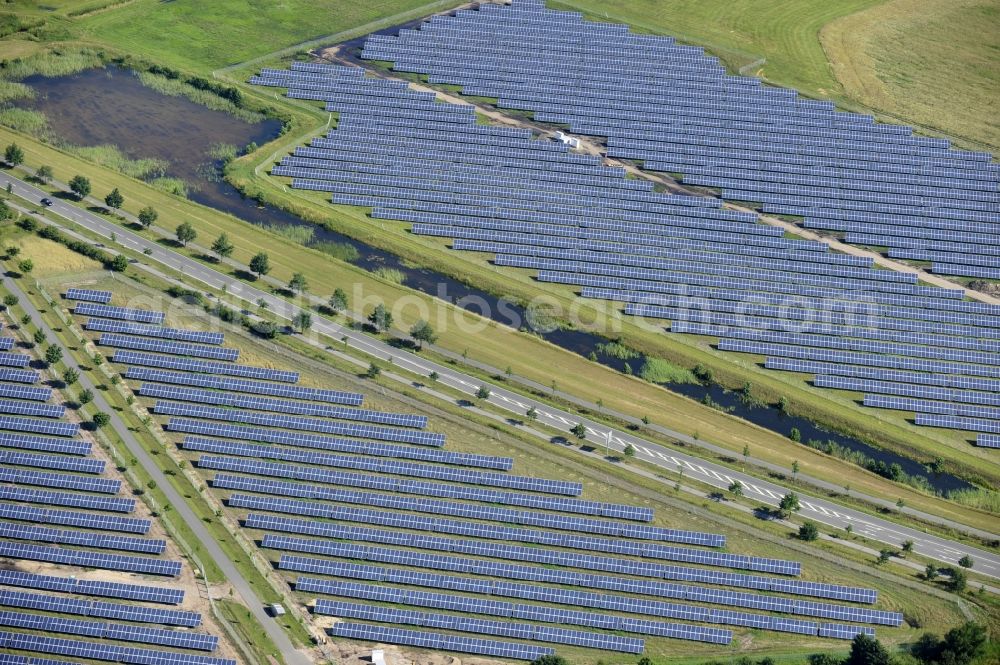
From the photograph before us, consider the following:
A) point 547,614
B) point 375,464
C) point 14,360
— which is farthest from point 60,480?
point 547,614

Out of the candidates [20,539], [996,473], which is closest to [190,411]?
[20,539]

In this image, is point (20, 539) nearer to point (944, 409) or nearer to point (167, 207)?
point (167, 207)

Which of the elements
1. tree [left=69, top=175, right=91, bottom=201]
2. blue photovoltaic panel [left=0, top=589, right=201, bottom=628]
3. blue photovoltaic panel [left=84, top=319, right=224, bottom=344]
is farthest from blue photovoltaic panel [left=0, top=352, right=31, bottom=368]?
tree [left=69, top=175, right=91, bottom=201]

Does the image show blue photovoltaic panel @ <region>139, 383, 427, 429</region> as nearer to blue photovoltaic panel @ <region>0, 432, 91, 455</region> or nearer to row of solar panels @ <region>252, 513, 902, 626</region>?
blue photovoltaic panel @ <region>0, 432, 91, 455</region>

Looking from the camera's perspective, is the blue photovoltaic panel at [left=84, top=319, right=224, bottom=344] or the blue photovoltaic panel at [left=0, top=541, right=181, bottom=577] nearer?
the blue photovoltaic panel at [left=0, top=541, right=181, bottom=577]

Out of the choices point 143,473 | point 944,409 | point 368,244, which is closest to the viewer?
point 143,473

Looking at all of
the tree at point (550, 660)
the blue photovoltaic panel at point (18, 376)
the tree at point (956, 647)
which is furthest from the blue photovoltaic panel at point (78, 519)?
the tree at point (956, 647)

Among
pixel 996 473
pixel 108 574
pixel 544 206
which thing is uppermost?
pixel 544 206
